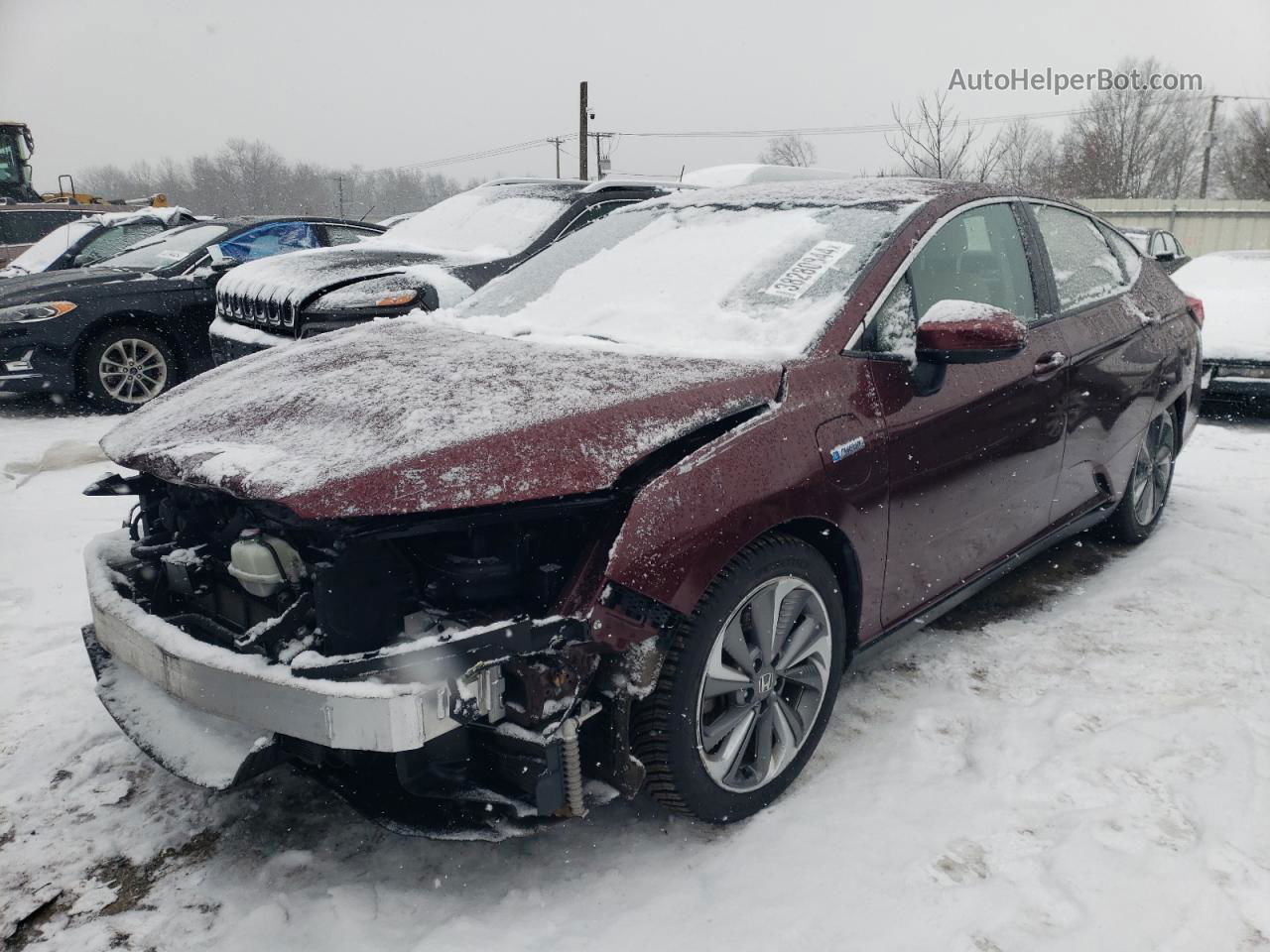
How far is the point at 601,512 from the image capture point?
207 centimetres

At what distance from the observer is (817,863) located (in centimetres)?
223

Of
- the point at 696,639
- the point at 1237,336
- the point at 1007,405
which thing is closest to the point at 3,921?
the point at 696,639

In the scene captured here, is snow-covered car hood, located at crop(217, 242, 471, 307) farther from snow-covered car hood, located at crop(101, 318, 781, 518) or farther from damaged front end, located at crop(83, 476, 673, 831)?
damaged front end, located at crop(83, 476, 673, 831)

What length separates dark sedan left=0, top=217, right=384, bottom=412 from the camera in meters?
6.95

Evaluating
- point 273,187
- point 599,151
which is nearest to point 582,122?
point 599,151

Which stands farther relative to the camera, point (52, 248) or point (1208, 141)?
point (1208, 141)

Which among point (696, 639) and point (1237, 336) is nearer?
point (696, 639)

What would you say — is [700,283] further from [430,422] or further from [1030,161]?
[1030,161]

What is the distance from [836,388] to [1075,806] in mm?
1256

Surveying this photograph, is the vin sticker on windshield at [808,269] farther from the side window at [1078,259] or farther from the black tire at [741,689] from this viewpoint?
the side window at [1078,259]

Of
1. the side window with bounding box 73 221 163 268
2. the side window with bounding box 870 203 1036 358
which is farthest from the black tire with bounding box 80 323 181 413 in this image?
the side window with bounding box 870 203 1036 358

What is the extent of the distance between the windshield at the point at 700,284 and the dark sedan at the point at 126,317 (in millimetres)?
5082

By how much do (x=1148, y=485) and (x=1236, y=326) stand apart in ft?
13.3

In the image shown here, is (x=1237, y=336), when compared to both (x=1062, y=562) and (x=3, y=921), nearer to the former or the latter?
(x=1062, y=562)
